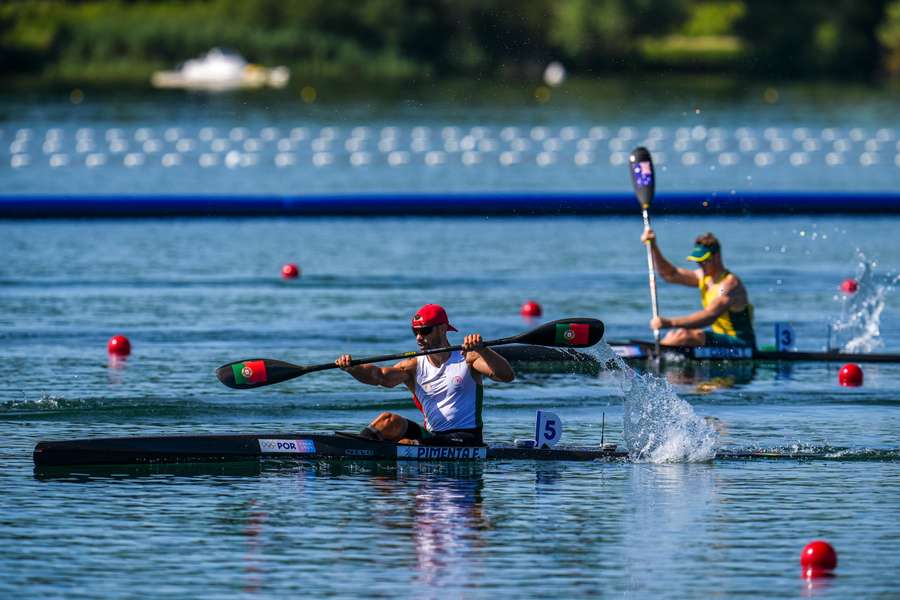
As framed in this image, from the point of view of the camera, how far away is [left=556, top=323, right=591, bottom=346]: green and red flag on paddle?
15.0 meters

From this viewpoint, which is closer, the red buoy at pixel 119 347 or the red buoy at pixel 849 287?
the red buoy at pixel 119 347

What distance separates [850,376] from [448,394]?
19.8 ft

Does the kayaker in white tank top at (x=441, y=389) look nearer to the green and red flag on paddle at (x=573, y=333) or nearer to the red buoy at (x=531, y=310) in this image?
the green and red flag on paddle at (x=573, y=333)

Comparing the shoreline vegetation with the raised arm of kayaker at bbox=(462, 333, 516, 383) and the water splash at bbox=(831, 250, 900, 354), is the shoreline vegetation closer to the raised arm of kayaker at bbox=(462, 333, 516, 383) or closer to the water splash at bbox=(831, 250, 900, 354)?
the water splash at bbox=(831, 250, 900, 354)

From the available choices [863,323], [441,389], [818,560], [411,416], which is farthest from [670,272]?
[818,560]

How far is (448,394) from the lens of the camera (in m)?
14.3

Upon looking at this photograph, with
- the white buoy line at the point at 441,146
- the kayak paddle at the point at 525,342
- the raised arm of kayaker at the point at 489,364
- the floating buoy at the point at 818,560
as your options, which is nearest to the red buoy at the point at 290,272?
the kayak paddle at the point at 525,342

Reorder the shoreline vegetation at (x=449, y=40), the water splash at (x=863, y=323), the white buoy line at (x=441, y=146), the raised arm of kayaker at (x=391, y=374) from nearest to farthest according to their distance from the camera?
the raised arm of kayaker at (x=391, y=374)
the water splash at (x=863, y=323)
the white buoy line at (x=441, y=146)
the shoreline vegetation at (x=449, y=40)

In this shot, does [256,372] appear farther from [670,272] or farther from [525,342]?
[670,272]

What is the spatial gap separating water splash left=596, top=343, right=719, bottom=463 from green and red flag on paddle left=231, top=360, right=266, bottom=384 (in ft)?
9.20

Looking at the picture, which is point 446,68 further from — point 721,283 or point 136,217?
point 721,283

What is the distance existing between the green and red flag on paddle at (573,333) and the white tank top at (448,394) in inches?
37.5

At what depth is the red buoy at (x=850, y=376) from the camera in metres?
18.9

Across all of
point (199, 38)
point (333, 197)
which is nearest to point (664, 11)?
point (199, 38)
